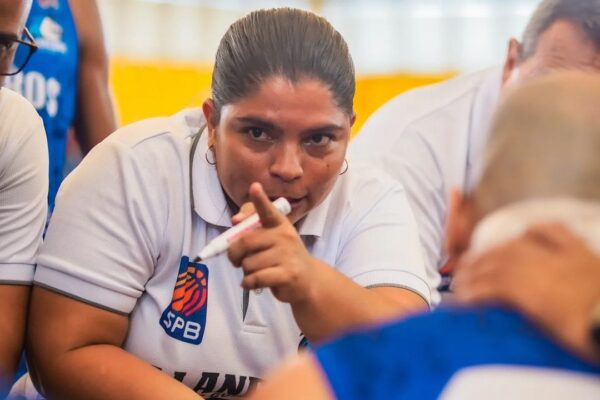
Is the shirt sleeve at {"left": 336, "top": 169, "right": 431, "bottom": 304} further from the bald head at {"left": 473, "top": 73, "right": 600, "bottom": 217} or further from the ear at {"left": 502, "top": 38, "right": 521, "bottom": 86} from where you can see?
the bald head at {"left": 473, "top": 73, "right": 600, "bottom": 217}

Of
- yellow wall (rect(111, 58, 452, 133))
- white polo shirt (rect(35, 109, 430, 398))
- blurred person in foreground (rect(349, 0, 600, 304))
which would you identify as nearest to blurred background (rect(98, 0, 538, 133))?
yellow wall (rect(111, 58, 452, 133))

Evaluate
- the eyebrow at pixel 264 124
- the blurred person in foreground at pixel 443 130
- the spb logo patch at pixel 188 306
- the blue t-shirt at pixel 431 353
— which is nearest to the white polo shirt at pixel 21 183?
the spb logo patch at pixel 188 306

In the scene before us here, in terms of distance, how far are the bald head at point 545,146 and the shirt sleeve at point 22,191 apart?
931 millimetres

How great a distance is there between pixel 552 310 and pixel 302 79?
0.80 metres

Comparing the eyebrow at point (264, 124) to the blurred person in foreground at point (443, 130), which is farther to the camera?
the blurred person in foreground at point (443, 130)

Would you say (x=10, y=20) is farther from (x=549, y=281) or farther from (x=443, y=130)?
(x=549, y=281)

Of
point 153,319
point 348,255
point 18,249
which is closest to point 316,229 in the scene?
point 348,255

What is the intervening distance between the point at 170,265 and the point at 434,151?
63 cm

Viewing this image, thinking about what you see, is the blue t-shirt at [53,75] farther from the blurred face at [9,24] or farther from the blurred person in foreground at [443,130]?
the blurred person in foreground at [443,130]

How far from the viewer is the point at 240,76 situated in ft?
4.42

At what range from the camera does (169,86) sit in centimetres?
561

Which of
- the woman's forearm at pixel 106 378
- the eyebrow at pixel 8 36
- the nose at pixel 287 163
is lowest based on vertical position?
the woman's forearm at pixel 106 378

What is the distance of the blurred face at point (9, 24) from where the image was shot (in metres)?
1.36

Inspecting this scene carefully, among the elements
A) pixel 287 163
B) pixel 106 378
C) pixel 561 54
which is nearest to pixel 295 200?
pixel 287 163
